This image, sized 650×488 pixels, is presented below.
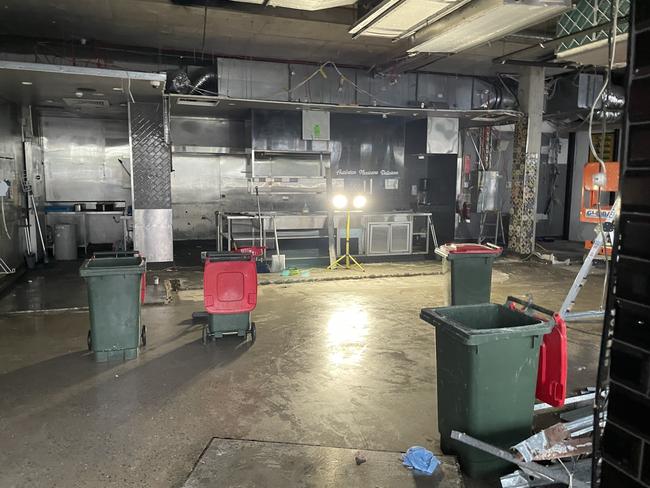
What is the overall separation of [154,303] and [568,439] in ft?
16.1

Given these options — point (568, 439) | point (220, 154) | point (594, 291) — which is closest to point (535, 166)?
point (594, 291)

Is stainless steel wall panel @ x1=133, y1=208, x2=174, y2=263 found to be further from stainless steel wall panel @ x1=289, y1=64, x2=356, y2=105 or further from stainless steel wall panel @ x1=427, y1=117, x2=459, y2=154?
stainless steel wall panel @ x1=427, y1=117, x2=459, y2=154

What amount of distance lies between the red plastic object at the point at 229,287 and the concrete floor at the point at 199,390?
0.38 metres

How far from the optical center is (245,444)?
2.95 metres

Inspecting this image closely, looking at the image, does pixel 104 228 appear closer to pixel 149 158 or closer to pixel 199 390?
pixel 149 158

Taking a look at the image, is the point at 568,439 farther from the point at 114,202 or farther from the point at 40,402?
the point at 114,202

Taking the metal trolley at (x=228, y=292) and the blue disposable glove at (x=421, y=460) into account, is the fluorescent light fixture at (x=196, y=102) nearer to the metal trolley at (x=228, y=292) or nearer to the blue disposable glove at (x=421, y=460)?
the metal trolley at (x=228, y=292)

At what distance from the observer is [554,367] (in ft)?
9.78

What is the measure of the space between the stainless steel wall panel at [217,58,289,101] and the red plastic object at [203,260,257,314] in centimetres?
414

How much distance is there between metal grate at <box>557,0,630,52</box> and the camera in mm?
3602

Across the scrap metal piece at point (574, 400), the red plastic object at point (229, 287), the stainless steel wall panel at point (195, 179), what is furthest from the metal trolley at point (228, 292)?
the stainless steel wall panel at point (195, 179)

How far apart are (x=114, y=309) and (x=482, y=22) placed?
3.87m

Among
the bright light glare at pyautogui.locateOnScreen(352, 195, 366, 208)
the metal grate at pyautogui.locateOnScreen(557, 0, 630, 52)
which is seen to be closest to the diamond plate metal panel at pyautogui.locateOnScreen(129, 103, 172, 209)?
the bright light glare at pyautogui.locateOnScreen(352, 195, 366, 208)

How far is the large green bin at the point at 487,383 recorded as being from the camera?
2578 mm
